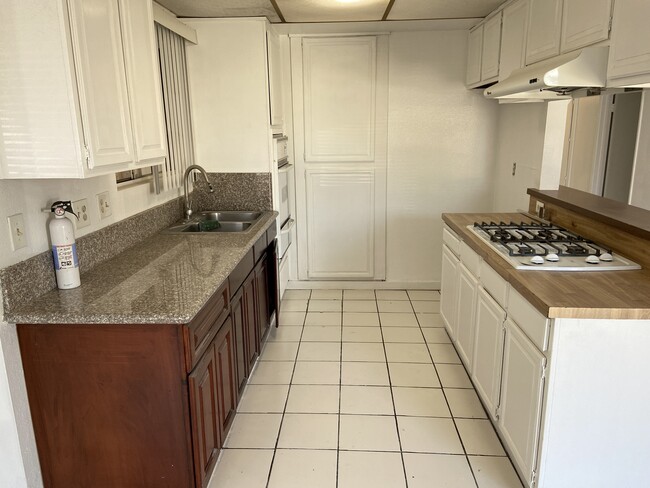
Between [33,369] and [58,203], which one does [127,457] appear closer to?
[33,369]

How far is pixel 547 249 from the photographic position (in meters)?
2.33

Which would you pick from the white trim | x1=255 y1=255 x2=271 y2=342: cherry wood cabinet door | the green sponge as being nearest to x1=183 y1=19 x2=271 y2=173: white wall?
the white trim

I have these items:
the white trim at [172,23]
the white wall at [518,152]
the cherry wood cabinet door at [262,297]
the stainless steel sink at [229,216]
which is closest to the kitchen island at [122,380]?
the cherry wood cabinet door at [262,297]

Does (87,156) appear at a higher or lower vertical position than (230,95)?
lower

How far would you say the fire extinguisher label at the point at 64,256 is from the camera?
1.88 meters

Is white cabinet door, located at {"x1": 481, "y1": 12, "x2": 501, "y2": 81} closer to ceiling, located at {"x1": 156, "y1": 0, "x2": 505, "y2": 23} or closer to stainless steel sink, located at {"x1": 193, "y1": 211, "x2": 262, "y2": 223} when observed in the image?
ceiling, located at {"x1": 156, "y1": 0, "x2": 505, "y2": 23}

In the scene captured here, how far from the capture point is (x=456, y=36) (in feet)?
13.4

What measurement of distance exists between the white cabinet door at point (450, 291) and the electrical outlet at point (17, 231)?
2.30 meters

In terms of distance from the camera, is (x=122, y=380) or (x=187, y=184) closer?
(x=122, y=380)

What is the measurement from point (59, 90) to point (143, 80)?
0.61 m

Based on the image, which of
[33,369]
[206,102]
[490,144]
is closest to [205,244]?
[33,369]

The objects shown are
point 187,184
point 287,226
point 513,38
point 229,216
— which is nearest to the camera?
point 513,38

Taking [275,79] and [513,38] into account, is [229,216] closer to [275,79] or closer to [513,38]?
[275,79]

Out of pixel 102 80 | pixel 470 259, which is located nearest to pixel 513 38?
pixel 470 259
